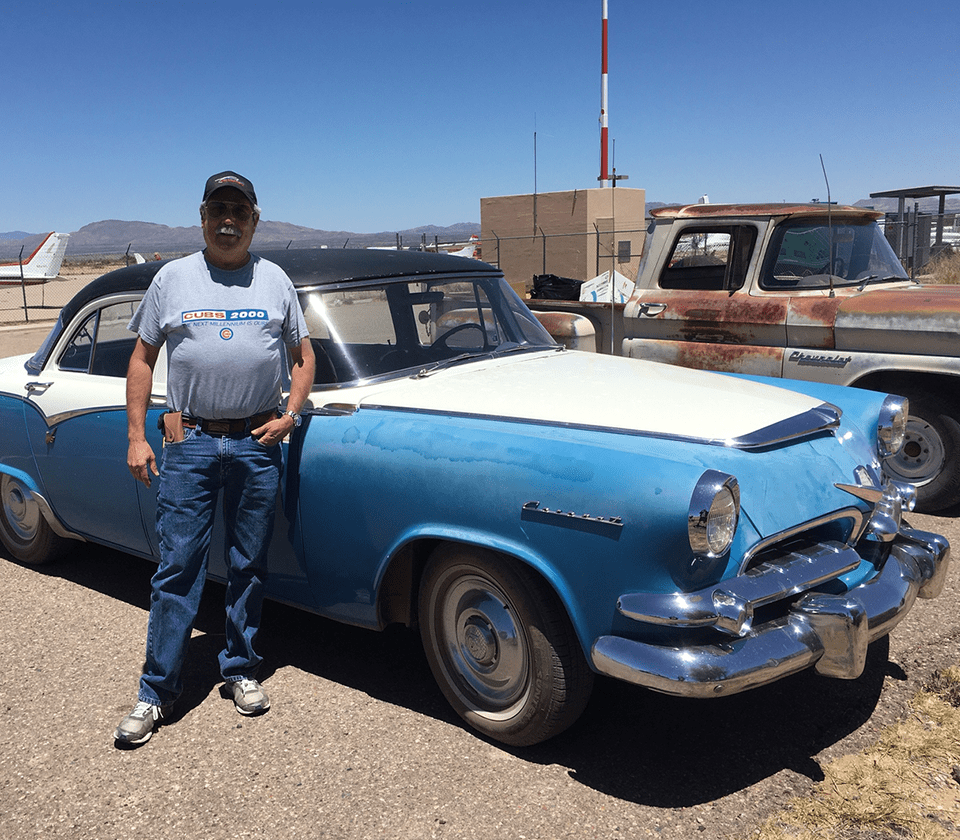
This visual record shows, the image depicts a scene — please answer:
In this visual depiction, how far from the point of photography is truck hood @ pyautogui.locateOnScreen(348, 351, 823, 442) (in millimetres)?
2912

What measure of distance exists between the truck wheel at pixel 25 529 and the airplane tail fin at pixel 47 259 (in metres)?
Result: 33.4

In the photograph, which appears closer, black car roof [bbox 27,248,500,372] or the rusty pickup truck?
black car roof [bbox 27,248,500,372]

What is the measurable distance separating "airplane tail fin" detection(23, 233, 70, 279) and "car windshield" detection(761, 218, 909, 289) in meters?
34.3

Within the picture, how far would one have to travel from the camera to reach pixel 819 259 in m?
6.02

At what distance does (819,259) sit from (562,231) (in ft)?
43.6

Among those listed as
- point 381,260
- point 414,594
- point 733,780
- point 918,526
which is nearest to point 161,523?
point 414,594

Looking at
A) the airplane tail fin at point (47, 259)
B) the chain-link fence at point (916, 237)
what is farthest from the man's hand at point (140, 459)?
the airplane tail fin at point (47, 259)

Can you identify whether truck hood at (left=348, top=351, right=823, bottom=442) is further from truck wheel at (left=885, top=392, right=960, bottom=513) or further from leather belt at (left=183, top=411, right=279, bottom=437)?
truck wheel at (left=885, top=392, right=960, bottom=513)

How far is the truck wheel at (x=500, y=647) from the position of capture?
2.78 meters

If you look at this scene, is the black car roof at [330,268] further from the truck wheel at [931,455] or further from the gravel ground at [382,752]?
the truck wheel at [931,455]

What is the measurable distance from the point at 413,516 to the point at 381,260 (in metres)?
1.43

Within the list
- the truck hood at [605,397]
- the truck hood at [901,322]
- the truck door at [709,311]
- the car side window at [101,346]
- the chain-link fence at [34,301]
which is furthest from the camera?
the chain-link fence at [34,301]

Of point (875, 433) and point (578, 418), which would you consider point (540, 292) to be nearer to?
point (875, 433)

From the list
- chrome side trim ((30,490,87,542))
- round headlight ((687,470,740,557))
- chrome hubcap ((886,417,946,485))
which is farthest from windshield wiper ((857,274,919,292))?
chrome side trim ((30,490,87,542))
